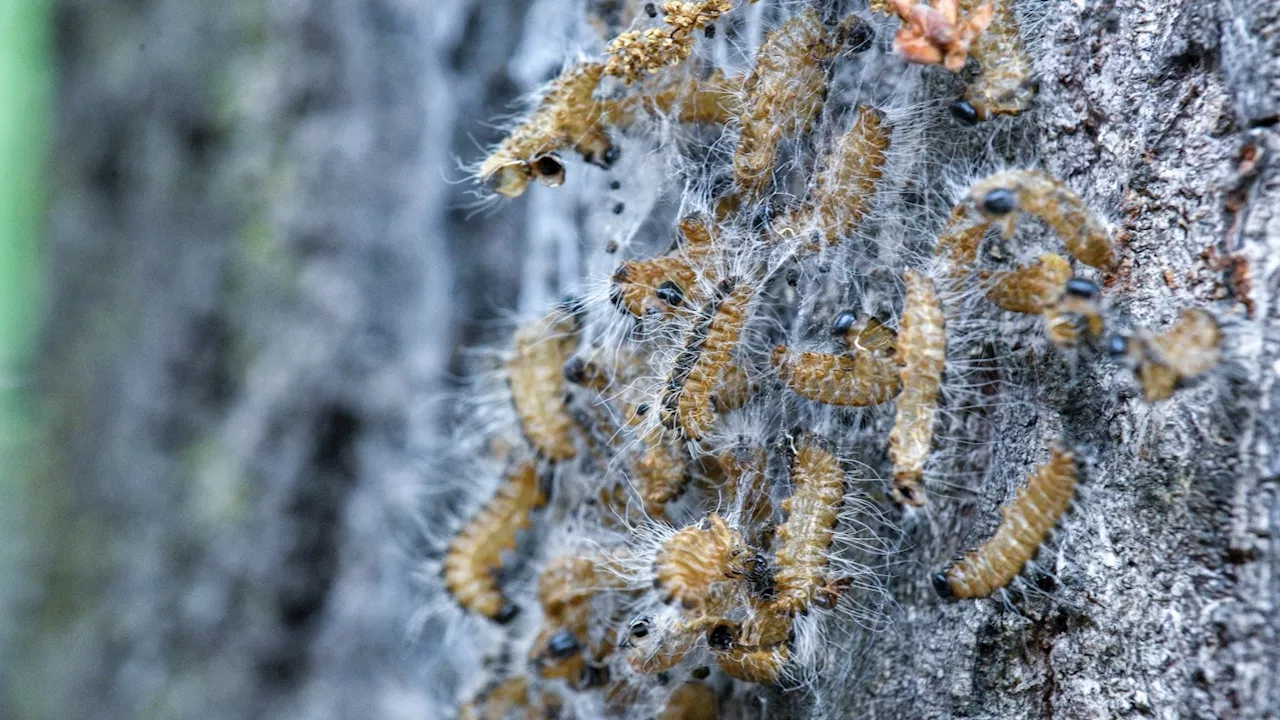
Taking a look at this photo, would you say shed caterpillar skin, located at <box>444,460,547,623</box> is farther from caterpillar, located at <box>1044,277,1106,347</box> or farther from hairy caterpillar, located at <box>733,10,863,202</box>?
caterpillar, located at <box>1044,277,1106,347</box>

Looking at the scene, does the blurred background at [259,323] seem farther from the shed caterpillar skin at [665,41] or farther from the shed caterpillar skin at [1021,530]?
the shed caterpillar skin at [1021,530]

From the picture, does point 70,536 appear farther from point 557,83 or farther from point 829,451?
point 829,451

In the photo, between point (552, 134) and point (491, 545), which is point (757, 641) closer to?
point (491, 545)

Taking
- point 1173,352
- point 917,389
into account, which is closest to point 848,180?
point 917,389

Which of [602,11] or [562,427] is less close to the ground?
[602,11]

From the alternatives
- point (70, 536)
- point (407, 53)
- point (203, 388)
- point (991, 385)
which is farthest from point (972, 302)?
point (70, 536)
